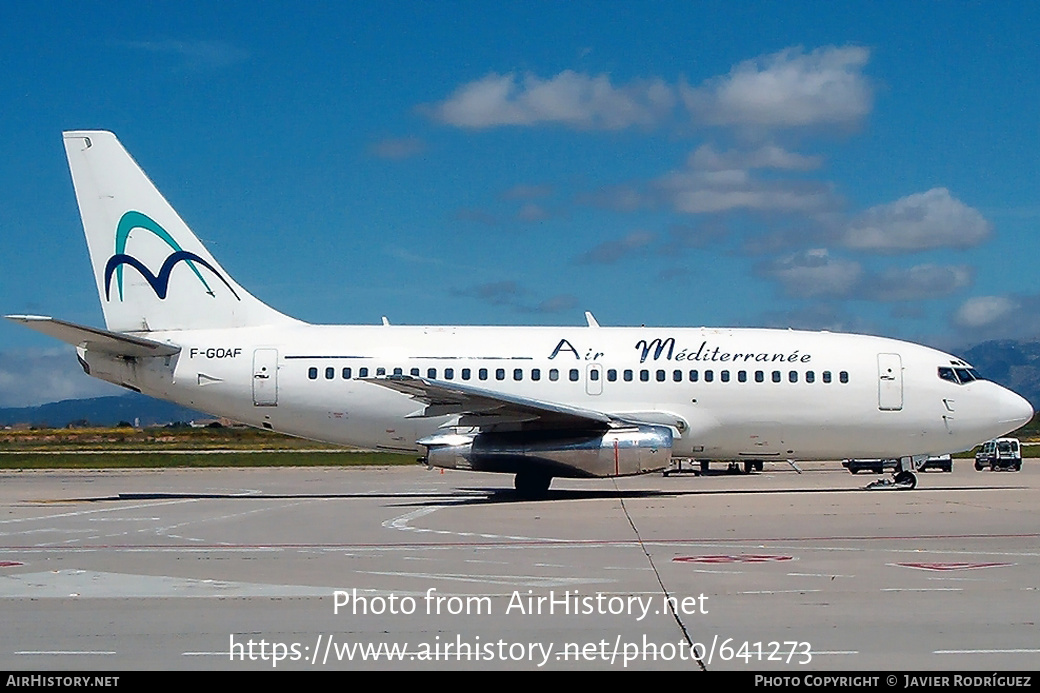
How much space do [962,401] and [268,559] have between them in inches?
693

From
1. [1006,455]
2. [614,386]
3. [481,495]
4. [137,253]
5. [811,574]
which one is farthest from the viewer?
[1006,455]

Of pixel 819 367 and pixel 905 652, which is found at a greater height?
pixel 819 367

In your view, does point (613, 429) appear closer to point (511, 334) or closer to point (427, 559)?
point (511, 334)

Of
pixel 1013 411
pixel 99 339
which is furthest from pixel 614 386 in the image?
pixel 99 339

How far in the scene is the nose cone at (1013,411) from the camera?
81.7ft

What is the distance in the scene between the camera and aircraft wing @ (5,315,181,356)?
2200 cm

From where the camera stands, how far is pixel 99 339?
23438 mm

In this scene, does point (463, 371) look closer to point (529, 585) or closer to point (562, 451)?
point (562, 451)

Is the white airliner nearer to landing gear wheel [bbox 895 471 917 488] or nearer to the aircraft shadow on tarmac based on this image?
landing gear wheel [bbox 895 471 917 488]

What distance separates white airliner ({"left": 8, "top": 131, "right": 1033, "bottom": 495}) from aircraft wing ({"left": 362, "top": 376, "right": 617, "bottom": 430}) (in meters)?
0.89

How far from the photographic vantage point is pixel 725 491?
26.4 m

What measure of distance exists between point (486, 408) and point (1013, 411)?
1230 cm

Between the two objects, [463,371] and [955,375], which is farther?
[955,375]
